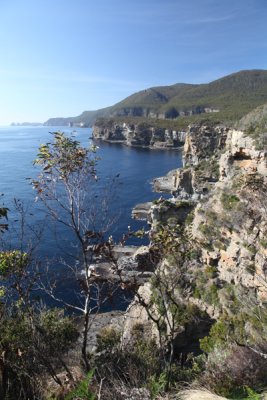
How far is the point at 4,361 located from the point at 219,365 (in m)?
6.93

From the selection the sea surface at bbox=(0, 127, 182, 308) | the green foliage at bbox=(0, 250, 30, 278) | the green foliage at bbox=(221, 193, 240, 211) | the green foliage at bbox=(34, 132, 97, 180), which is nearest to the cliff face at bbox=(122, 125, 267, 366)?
the green foliage at bbox=(221, 193, 240, 211)

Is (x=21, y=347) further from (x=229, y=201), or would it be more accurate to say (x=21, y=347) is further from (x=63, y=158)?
(x=229, y=201)

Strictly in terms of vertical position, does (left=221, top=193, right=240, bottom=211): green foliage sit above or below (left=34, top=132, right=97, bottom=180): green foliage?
below

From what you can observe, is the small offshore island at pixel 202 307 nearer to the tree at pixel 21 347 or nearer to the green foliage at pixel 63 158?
the green foliage at pixel 63 158

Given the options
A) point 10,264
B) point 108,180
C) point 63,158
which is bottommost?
point 10,264

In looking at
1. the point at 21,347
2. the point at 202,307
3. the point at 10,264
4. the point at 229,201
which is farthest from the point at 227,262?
the point at 10,264

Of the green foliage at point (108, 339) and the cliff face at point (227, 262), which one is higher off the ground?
the cliff face at point (227, 262)

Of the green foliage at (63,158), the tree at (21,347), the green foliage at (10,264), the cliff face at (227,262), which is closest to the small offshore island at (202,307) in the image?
the cliff face at (227,262)

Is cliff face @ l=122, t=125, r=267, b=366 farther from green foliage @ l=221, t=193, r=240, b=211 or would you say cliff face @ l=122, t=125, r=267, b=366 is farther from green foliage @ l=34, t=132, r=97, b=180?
green foliage @ l=34, t=132, r=97, b=180

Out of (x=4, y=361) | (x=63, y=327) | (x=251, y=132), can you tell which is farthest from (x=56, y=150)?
(x=251, y=132)

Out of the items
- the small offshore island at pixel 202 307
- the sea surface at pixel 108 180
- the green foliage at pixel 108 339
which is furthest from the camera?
the sea surface at pixel 108 180

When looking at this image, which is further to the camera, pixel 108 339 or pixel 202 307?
pixel 202 307

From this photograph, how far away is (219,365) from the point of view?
11.9m

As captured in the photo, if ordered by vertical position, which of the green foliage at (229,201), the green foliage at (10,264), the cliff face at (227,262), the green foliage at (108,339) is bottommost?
the green foliage at (108,339)
